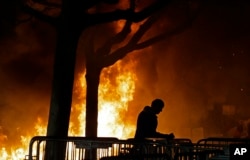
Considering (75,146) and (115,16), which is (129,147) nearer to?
(75,146)

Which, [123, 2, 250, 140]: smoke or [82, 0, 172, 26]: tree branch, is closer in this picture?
[82, 0, 172, 26]: tree branch

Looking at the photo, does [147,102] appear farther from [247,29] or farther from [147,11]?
[147,11]

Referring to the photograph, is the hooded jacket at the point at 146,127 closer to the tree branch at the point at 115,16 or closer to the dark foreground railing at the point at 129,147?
the dark foreground railing at the point at 129,147

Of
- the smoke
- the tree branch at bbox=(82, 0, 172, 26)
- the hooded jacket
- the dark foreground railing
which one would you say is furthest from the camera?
the smoke

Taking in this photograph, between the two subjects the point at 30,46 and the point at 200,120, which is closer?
the point at 30,46

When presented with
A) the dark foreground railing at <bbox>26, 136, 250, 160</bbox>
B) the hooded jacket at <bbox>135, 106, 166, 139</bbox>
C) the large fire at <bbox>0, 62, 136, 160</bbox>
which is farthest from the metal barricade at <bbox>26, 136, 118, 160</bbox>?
the large fire at <bbox>0, 62, 136, 160</bbox>

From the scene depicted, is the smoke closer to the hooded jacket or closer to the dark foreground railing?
the hooded jacket

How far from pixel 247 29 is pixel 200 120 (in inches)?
182

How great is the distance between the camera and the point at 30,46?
18.1 m

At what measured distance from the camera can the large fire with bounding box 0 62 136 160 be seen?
17484mm

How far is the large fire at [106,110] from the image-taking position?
1748 centimetres

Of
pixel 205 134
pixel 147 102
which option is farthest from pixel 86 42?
pixel 205 134

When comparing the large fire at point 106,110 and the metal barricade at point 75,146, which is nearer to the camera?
the metal barricade at point 75,146

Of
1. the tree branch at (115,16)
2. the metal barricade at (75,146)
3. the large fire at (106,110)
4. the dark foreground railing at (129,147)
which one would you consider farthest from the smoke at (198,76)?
the dark foreground railing at (129,147)
